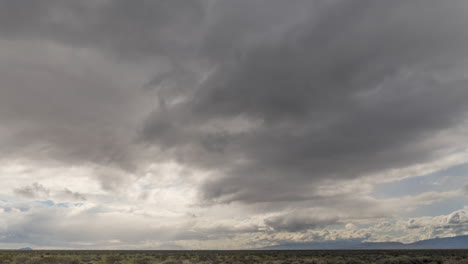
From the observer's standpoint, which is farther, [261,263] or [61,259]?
[261,263]

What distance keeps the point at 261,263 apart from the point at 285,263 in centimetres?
613

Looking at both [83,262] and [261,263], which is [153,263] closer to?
[83,262]

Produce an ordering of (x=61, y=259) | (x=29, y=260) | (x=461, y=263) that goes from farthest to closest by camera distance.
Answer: (x=61, y=259) < (x=29, y=260) < (x=461, y=263)

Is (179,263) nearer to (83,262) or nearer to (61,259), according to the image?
(83,262)

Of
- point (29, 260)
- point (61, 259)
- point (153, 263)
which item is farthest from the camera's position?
point (153, 263)

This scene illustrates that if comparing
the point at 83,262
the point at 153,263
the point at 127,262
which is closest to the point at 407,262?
the point at 153,263

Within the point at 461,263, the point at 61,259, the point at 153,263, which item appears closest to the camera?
the point at 461,263

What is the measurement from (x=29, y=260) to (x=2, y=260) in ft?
27.2

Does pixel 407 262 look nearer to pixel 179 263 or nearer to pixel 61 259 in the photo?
pixel 179 263

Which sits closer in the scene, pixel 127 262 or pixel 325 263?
pixel 325 263

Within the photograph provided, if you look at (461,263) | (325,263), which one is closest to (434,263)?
(461,263)

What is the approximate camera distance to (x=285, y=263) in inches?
2534

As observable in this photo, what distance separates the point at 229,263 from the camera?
6900cm

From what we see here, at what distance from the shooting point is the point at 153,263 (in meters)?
66.9
